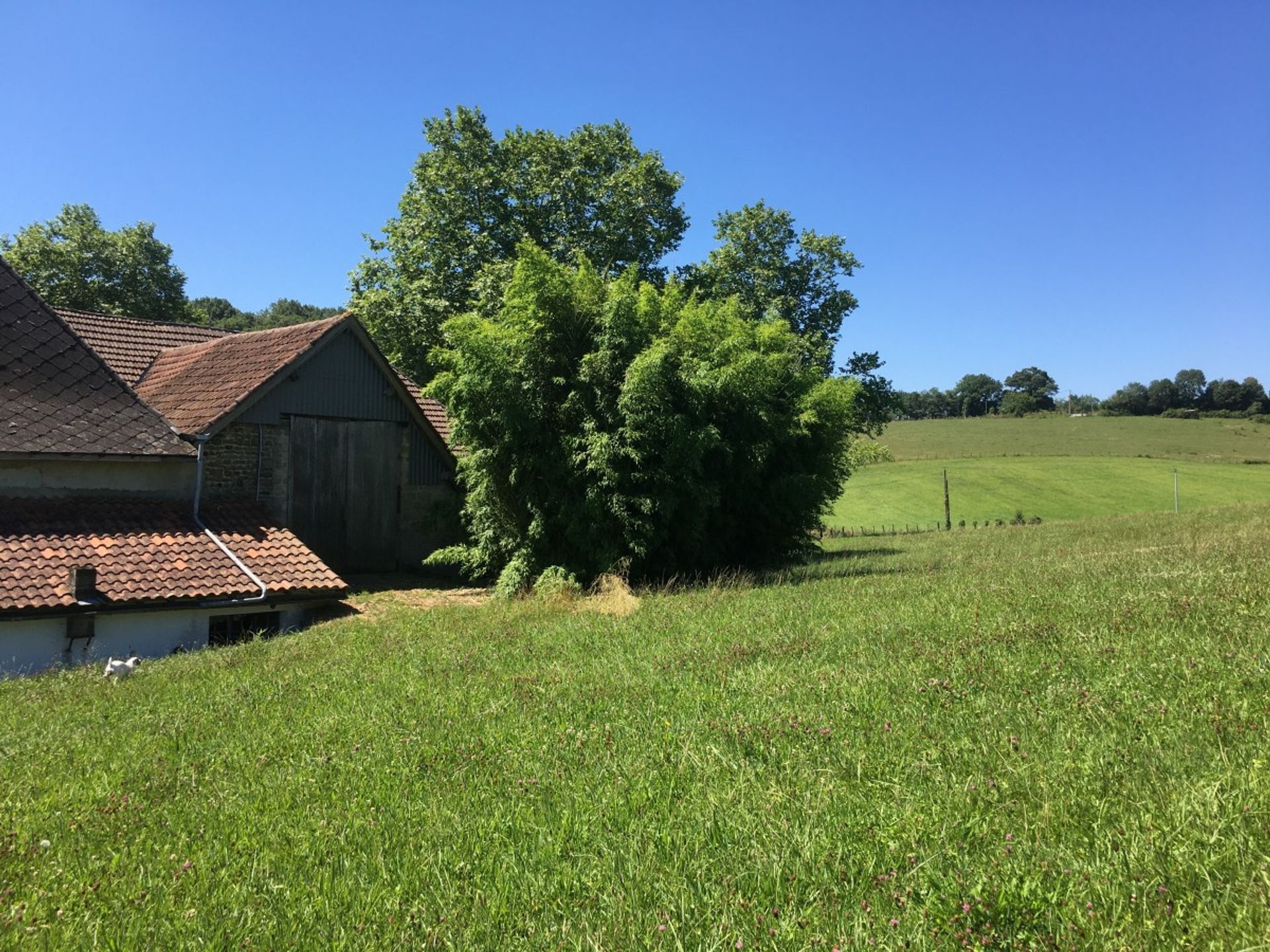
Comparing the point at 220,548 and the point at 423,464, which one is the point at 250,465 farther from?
the point at 423,464

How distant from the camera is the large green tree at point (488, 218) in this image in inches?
976

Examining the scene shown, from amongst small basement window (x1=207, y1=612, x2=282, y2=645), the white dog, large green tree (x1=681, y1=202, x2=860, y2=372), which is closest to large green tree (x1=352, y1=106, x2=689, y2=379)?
large green tree (x1=681, y1=202, x2=860, y2=372)

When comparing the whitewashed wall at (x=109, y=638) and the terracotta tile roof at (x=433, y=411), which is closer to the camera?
the whitewashed wall at (x=109, y=638)

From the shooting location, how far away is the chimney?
10867 mm

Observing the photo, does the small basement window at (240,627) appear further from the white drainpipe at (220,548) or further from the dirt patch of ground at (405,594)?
the dirt patch of ground at (405,594)

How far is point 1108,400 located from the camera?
10431 centimetres

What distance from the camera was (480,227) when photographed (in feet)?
84.5

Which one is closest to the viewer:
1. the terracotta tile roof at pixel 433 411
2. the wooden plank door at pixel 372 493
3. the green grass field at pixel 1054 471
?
the wooden plank door at pixel 372 493

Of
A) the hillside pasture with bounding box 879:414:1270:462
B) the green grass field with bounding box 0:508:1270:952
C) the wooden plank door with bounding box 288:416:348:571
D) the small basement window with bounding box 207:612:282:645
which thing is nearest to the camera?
the green grass field with bounding box 0:508:1270:952

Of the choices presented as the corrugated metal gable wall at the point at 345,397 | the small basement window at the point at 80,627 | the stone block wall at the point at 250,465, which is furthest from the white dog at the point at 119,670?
the corrugated metal gable wall at the point at 345,397

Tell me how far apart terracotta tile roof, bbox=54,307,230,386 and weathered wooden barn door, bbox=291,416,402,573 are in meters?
4.76

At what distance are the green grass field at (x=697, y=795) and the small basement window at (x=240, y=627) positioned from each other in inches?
187

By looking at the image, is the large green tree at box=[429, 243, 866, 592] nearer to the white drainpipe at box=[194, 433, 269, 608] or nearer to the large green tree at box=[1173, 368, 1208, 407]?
the white drainpipe at box=[194, 433, 269, 608]

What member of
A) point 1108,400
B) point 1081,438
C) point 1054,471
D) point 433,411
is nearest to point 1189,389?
point 1108,400
